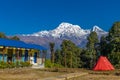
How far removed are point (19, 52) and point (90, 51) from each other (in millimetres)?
40004

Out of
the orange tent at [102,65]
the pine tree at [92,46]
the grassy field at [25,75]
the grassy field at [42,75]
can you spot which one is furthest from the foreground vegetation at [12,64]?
the pine tree at [92,46]

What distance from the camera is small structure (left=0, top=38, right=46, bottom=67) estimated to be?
162 ft

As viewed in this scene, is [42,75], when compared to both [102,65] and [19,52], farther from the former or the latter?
[19,52]

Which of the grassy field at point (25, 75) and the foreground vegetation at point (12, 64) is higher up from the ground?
the foreground vegetation at point (12, 64)

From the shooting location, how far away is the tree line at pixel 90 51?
73350mm

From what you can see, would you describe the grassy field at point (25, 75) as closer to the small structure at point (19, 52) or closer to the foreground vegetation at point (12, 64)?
the foreground vegetation at point (12, 64)

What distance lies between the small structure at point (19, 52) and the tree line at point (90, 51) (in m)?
9.86

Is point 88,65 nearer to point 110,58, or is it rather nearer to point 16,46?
point 110,58

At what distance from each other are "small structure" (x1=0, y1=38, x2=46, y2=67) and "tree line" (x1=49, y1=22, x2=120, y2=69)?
9858 mm

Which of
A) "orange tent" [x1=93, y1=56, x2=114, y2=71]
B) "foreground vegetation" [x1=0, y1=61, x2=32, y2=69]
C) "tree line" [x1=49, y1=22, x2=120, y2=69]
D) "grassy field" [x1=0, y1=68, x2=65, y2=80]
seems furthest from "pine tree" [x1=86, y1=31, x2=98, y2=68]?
"grassy field" [x1=0, y1=68, x2=65, y2=80]

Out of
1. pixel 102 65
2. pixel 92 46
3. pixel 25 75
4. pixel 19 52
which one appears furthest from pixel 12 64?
pixel 92 46

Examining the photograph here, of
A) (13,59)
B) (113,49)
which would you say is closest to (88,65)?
(113,49)

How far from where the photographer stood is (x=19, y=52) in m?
55.8

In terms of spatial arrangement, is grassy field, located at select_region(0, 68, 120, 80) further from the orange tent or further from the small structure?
the small structure
